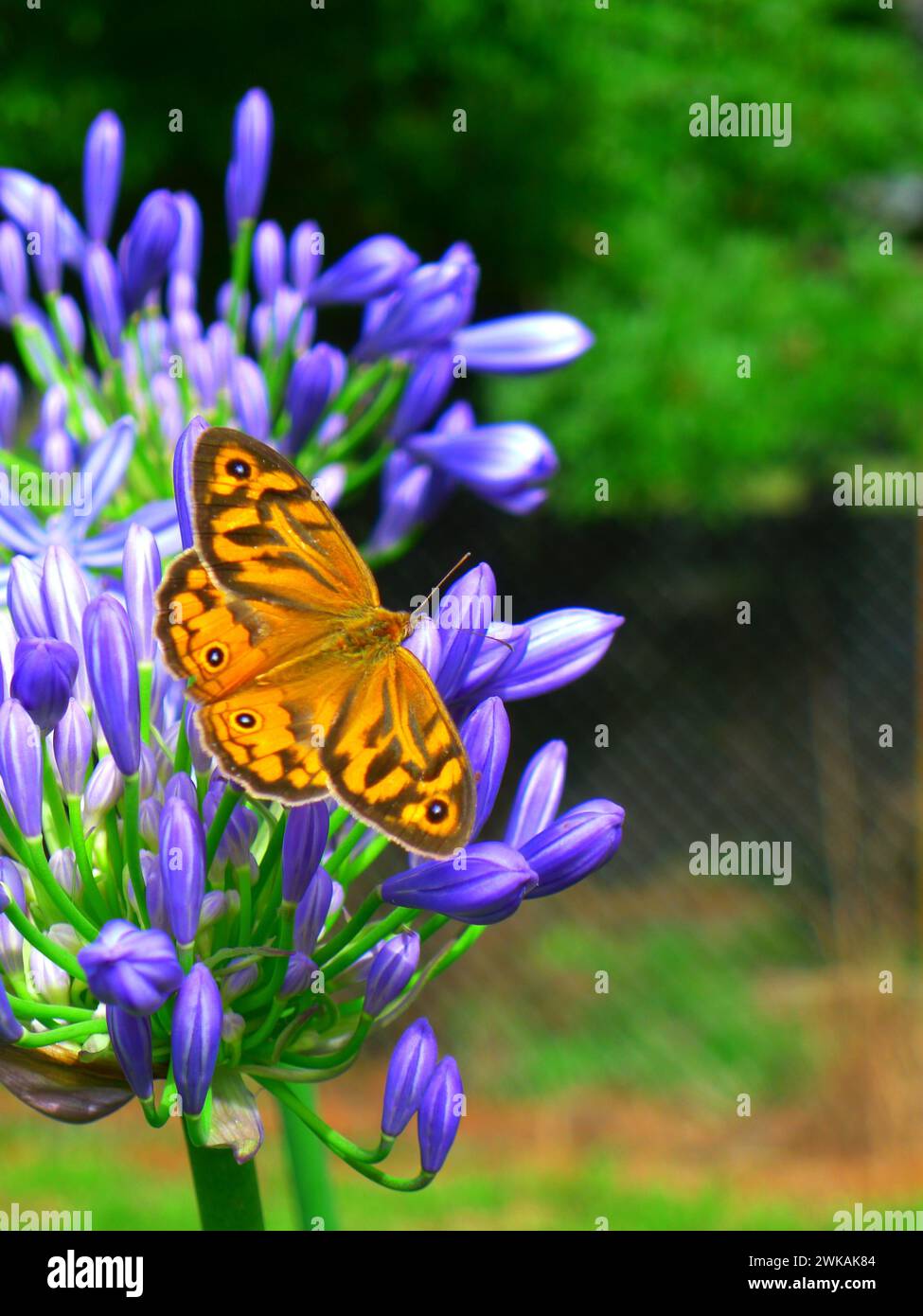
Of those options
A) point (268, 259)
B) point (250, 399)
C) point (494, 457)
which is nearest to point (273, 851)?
point (250, 399)

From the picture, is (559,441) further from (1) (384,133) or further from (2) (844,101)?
(2) (844,101)

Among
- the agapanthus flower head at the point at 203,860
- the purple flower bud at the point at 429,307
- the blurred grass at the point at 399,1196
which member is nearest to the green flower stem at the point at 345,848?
the agapanthus flower head at the point at 203,860

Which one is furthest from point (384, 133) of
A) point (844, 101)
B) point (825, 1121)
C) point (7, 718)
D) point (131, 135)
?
point (7, 718)

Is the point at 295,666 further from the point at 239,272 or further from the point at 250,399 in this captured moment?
the point at 239,272

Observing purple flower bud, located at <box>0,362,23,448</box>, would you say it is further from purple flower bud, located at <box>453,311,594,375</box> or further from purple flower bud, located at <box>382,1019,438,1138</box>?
purple flower bud, located at <box>382,1019,438,1138</box>

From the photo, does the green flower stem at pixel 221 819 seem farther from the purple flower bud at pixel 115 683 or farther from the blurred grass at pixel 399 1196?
the blurred grass at pixel 399 1196
